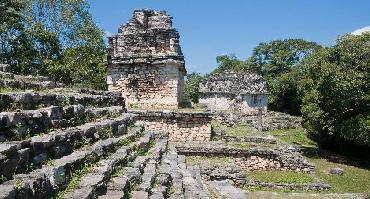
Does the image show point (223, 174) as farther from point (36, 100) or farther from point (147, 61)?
point (36, 100)

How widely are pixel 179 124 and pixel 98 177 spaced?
1111 cm

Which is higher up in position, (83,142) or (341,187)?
(83,142)

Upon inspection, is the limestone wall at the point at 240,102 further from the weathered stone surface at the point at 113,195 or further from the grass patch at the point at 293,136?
the weathered stone surface at the point at 113,195

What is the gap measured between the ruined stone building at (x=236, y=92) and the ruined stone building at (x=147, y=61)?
22.5 meters

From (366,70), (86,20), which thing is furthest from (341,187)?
(86,20)

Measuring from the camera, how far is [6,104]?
17.6 feet

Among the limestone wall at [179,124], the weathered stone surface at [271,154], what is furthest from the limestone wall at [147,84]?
the weathered stone surface at [271,154]

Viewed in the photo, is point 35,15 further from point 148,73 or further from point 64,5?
point 148,73

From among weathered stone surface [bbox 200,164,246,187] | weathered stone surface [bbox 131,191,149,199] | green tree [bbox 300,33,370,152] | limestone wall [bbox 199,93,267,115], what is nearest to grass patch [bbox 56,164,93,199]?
weathered stone surface [bbox 131,191,149,199]

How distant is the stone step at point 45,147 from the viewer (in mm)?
4422

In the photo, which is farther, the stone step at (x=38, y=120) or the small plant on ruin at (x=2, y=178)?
the stone step at (x=38, y=120)

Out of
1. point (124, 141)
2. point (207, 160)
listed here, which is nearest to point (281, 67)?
point (207, 160)

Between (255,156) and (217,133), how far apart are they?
275 centimetres

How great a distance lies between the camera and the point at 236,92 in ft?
132
